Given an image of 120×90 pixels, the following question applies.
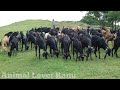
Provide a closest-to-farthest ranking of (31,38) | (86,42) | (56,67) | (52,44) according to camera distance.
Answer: (56,67), (52,44), (86,42), (31,38)

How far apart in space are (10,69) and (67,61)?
2111 millimetres

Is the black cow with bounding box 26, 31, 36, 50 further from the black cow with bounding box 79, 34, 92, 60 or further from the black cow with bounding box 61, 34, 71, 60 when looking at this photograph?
the black cow with bounding box 79, 34, 92, 60

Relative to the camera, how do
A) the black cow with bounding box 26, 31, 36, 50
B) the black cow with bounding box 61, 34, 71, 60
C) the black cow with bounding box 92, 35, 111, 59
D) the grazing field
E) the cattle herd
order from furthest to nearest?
the black cow with bounding box 26, 31, 36, 50 < the black cow with bounding box 92, 35, 111, 59 < the cattle herd < the black cow with bounding box 61, 34, 71, 60 < the grazing field

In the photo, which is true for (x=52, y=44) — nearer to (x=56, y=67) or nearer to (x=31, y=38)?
(x=31, y=38)

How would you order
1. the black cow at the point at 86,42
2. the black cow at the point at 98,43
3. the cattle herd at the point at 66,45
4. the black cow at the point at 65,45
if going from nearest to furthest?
the black cow at the point at 65,45, the cattle herd at the point at 66,45, the black cow at the point at 86,42, the black cow at the point at 98,43

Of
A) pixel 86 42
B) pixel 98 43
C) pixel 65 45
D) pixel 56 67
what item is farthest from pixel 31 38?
pixel 56 67

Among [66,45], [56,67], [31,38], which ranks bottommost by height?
[56,67]

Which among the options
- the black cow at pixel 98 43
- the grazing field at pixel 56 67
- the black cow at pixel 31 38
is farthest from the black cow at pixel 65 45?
the black cow at pixel 31 38

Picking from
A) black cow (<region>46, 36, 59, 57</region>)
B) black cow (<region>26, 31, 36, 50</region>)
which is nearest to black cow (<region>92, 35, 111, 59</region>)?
black cow (<region>46, 36, 59, 57</region>)

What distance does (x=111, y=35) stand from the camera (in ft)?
43.4

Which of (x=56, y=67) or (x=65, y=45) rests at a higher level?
(x=65, y=45)

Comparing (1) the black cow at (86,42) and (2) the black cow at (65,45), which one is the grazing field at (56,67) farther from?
(1) the black cow at (86,42)

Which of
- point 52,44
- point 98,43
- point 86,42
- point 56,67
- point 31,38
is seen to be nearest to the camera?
point 56,67

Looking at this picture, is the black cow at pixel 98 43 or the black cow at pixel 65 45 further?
the black cow at pixel 98 43
